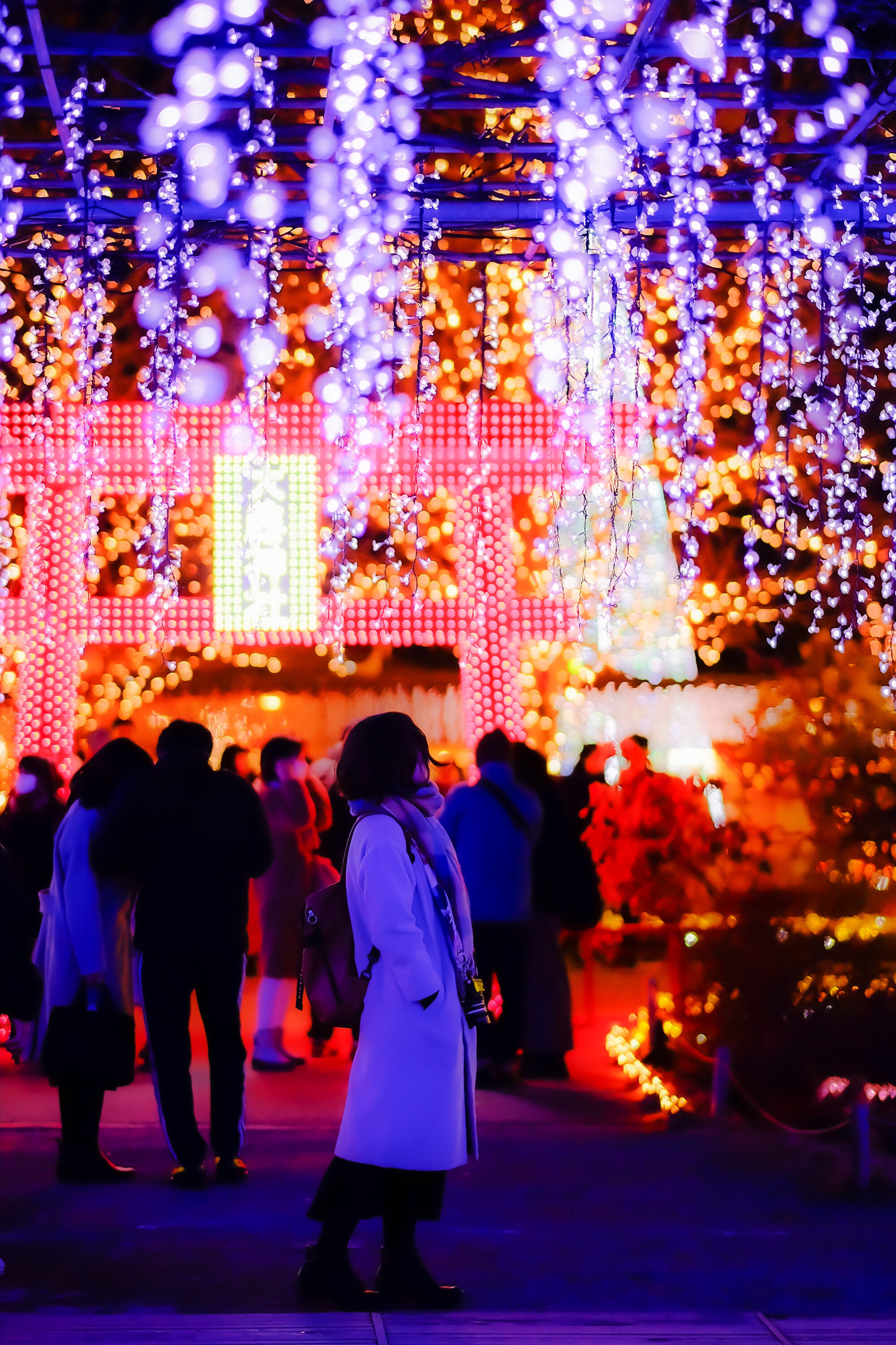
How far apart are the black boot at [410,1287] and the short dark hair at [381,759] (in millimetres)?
1286

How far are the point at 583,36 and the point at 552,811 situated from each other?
3816 mm

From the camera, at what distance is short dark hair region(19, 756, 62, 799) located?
7.70 metres

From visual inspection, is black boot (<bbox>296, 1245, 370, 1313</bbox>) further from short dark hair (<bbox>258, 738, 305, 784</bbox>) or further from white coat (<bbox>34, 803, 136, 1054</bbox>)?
short dark hair (<bbox>258, 738, 305, 784</bbox>)

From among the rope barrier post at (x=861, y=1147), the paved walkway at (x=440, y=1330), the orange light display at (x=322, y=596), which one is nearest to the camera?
the paved walkway at (x=440, y=1330)

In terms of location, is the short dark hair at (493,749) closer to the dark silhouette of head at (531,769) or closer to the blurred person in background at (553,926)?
the dark silhouette of head at (531,769)

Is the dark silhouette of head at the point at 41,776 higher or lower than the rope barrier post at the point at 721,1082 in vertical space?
higher

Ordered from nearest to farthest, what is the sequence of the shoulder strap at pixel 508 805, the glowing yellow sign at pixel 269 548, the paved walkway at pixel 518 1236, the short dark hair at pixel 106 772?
the paved walkway at pixel 518 1236
the short dark hair at pixel 106 772
the shoulder strap at pixel 508 805
the glowing yellow sign at pixel 269 548

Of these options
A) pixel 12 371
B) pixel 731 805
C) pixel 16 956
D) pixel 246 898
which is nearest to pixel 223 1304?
pixel 16 956

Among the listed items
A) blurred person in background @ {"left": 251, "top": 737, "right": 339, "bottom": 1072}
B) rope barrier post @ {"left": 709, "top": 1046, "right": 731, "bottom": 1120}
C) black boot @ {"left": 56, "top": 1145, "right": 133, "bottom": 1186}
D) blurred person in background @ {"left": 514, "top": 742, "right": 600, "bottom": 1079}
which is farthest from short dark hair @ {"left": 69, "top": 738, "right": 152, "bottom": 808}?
rope barrier post @ {"left": 709, "top": 1046, "right": 731, "bottom": 1120}

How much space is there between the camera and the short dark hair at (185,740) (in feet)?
17.6

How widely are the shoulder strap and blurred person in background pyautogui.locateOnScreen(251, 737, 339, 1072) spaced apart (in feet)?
3.37

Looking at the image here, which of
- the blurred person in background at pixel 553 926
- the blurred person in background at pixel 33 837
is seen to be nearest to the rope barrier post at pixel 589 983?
the blurred person in background at pixel 553 926

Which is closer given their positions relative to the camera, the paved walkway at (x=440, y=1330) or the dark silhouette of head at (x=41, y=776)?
the paved walkway at (x=440, y=1330)

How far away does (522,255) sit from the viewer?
9062mm
